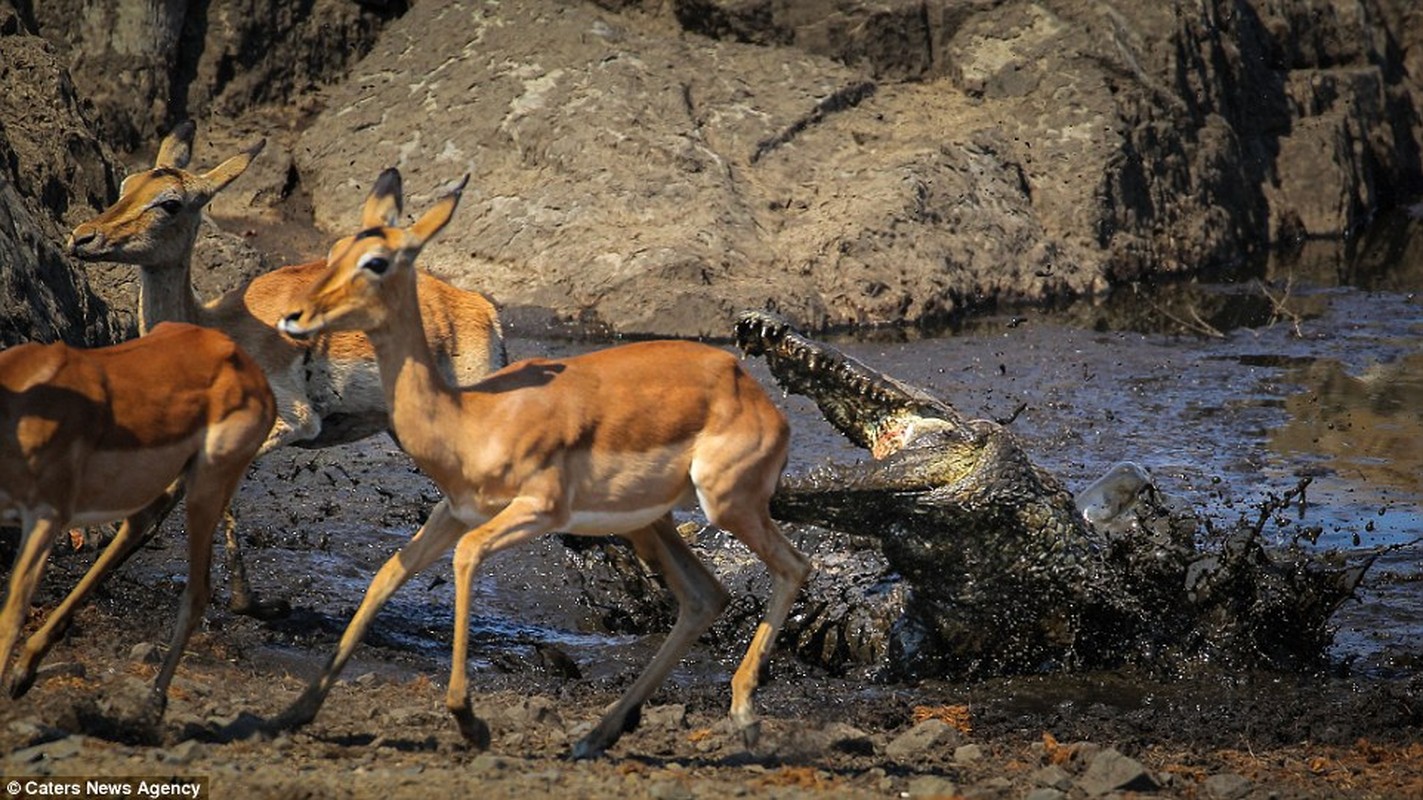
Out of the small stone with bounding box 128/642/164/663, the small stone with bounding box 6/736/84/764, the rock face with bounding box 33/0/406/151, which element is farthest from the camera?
the rock face with bounding box 33/0/406/151

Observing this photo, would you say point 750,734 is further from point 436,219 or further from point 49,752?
point 49,752

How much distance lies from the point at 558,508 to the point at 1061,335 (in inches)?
358

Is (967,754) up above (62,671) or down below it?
below

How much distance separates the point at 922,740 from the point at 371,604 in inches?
85.7

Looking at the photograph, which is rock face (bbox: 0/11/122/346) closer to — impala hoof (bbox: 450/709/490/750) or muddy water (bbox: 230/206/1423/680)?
muddy water (bbox: 230/206/1423/680)

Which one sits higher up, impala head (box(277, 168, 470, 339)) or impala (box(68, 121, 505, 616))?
impala head (box(277, 168, 470, 339))

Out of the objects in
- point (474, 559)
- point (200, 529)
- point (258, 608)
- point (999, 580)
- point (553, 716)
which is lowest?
point (258, 608)

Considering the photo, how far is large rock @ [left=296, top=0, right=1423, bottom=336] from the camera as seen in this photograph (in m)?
15.2

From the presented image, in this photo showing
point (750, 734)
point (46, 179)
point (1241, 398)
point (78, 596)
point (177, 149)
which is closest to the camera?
point (78, 596)

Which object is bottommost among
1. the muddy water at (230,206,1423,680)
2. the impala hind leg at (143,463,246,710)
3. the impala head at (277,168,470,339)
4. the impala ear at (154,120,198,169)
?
the muddy water at (230,206,1423,680)

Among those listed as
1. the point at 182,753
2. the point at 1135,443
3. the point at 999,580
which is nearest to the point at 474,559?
the point at 182,753

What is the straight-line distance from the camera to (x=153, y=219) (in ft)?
31.1

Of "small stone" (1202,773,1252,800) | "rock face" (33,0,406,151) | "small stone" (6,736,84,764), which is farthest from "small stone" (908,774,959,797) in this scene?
"rock face" (33,0,406,151)

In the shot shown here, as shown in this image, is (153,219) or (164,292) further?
(164,292)
